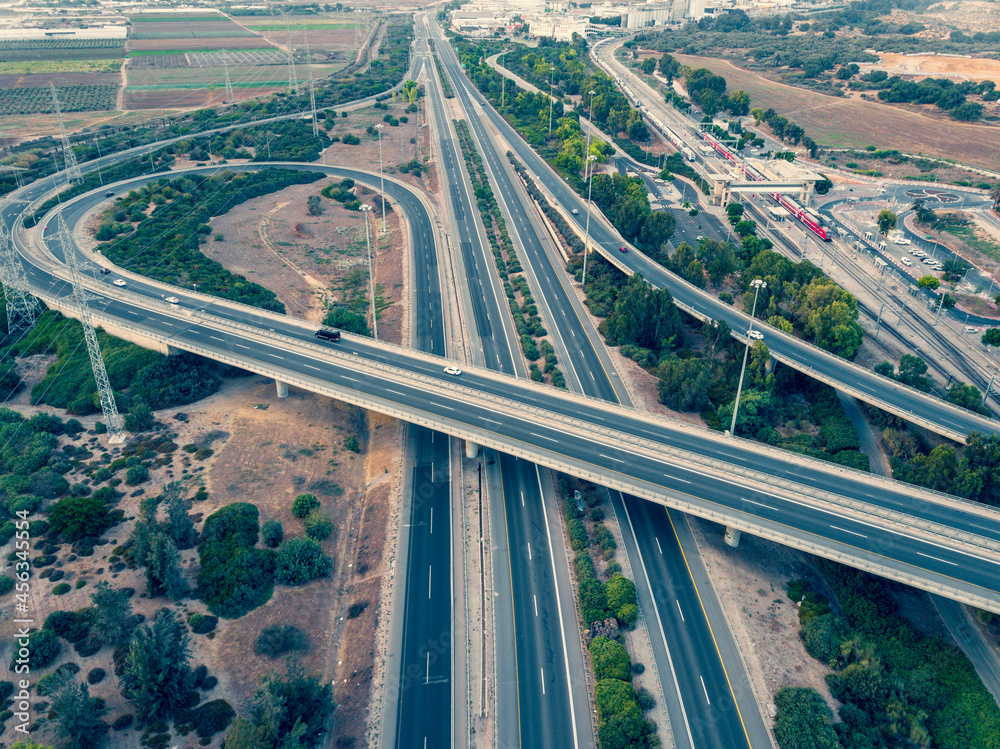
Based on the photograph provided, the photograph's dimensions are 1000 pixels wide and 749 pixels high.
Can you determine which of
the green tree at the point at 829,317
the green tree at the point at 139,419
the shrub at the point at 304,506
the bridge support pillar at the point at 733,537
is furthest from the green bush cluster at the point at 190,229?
the green tree at the point at 829,317

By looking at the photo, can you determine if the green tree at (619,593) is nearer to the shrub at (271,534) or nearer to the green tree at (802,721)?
the green tree at (802,721)

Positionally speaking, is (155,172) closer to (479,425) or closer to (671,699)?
(479,425)

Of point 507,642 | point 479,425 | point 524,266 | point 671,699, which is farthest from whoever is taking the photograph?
point 524,266

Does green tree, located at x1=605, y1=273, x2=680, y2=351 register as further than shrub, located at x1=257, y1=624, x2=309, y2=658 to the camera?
Yes

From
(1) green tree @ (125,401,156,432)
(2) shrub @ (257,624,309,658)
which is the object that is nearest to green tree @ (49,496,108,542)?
(1) green tree @ (125,401,156,432)

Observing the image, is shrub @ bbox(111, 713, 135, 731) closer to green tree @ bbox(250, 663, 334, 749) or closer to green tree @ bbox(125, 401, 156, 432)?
green tree @ bbox(250, 663, 334, 749)

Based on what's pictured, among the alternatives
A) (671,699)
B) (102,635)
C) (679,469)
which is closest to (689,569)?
(679,469)
